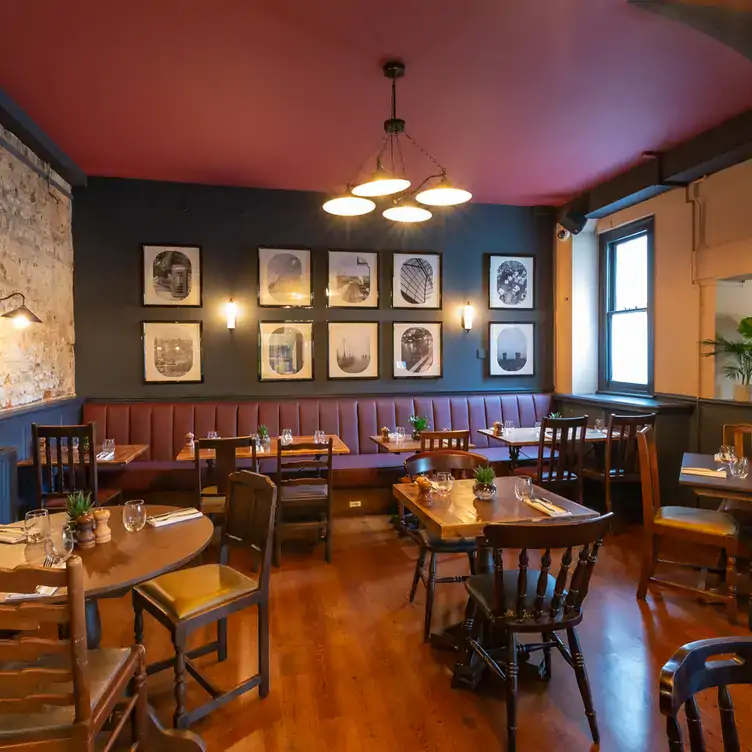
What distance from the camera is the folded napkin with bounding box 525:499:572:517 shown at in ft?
9.05

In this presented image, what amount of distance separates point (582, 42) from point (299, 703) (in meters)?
3.88

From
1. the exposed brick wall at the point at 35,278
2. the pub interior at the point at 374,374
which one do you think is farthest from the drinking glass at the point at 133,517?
the exposed brick wall at the point at 35,278

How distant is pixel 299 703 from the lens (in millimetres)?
2559

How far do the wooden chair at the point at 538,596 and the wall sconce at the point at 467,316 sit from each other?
4.54 metres

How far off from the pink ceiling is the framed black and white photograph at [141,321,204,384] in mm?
1651

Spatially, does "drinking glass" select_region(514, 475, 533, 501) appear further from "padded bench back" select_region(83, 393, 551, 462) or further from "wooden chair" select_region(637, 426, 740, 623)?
"padded bench back" select_region(83, 393, 551, 462)

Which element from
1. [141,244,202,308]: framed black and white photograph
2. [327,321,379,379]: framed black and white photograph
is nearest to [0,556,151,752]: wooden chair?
[141,244,202,308]: framed black and white photograph

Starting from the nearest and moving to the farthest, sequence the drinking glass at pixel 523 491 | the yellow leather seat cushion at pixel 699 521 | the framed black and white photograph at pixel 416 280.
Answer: the drinking glass at pixel 523 491, the yellow leather seat cushion at pixel 699 521, the framed black and white photograph at pixel 416 280

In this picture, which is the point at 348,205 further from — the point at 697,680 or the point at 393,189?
the point at 697,680

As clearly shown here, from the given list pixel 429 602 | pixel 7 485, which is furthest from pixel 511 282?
pixel 7 485

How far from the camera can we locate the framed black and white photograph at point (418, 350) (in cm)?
673

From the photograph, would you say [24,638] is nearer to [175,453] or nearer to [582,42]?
[582,42]

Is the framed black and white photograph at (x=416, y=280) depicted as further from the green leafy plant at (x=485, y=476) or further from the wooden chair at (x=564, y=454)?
the green leafy plant at (x=485, y=476)

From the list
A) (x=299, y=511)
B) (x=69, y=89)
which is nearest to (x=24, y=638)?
(x=299, y=511)
